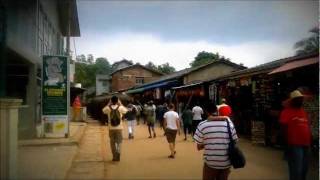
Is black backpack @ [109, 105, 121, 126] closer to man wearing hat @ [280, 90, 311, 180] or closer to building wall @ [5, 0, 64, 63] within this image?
building wall @ [5, 0, 64, 63]

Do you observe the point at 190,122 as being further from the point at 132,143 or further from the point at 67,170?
the point at 67,170

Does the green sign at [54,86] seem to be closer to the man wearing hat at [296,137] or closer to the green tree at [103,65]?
the man wearing hat at [296,137]

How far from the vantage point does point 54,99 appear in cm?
1606

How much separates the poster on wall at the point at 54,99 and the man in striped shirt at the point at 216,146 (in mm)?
10912

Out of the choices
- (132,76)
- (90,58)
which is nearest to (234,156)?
(132,76)

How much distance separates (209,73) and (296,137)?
29.4 m

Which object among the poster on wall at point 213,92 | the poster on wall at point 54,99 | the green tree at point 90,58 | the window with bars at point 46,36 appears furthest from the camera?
the green tree at point 90,58

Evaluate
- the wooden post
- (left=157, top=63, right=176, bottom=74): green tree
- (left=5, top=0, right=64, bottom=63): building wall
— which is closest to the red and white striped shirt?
the wooden post

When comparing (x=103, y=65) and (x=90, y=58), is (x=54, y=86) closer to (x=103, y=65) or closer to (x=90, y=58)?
(x=90, y=58)

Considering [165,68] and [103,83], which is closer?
[103,83]

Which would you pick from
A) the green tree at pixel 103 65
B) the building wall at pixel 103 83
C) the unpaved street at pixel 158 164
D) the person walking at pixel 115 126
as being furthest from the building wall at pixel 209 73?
the green tree at pixel 103 65

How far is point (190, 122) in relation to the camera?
17922mm

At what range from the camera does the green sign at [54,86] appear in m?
16.0

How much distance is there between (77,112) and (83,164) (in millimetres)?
19405
